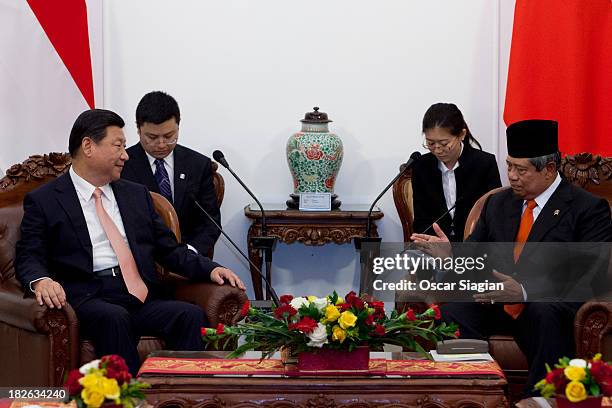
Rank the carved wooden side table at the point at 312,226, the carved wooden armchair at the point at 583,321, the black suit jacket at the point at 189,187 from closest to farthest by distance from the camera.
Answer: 1. the carved wooden armchair at the point at 583,321
2. the black suit jacket at the point at 189,187
3. the carved wooden side table at the point at 312,226

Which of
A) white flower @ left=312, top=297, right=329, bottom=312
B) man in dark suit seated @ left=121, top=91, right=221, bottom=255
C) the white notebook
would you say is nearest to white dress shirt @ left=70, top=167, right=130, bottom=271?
man in dark suit seated @ left=121, top=91, right=221, bottom=255

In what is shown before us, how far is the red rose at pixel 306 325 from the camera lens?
3.16 meters

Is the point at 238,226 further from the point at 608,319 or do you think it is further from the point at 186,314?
the point at 608,319

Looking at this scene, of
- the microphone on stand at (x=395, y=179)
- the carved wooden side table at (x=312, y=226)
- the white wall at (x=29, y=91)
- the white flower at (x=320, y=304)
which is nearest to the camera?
the white flower at (x=320, y=304)

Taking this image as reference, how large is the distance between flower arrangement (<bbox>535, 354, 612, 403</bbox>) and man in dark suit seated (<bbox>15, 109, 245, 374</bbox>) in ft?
6.00

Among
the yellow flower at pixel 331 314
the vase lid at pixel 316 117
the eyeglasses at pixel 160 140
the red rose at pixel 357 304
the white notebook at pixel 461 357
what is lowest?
the white notebook at pixel 461 357

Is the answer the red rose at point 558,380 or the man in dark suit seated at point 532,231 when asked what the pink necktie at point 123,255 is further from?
the red rose at point 558,380

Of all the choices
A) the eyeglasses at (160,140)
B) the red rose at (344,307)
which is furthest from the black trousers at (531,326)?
the eyeglasses at (160,140)

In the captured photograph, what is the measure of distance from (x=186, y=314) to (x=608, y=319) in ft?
5.04

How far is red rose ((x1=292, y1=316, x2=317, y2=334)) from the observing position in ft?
10.4

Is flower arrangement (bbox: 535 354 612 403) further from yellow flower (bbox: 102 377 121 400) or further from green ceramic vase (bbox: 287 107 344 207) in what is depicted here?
green ceramic vase (bbox: 287 107 344 207)

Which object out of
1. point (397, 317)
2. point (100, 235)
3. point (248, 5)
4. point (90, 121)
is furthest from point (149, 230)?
point (248, 5)

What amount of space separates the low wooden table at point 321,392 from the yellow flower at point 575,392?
64 cm

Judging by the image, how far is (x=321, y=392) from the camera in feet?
10.5
